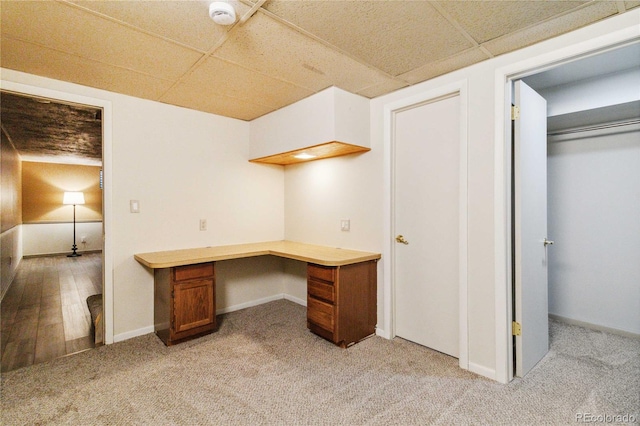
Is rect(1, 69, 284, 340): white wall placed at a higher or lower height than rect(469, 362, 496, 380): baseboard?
higher

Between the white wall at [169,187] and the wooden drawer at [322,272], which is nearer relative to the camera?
the wooden drawer at [322,272]

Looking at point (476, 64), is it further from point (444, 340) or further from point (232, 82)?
point (444, 340)

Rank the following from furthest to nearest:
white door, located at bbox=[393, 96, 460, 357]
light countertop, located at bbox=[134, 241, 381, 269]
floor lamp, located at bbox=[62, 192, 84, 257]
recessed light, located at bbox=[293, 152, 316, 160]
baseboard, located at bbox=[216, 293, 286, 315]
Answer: floor lamp, located at bbox=[62, 192, 84, 257] < baseboard, located at bbox=[216, 293, 286, 315] < recessed light, located at bbox=[293, 152, 316, 160] < light countertop, located at bbox=[134, 241, 381, 269] < white door, located at bbox=[393, 96, 460, 357]

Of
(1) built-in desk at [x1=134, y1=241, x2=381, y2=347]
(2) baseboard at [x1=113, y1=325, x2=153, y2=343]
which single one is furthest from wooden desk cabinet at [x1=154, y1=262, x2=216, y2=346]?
(2) baseboard at [x1=113, y1=325, x2=153, y2=343]

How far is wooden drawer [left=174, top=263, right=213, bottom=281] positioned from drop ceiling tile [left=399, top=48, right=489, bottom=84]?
236 cm

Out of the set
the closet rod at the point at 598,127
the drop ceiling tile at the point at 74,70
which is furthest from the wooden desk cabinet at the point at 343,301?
the closet rod at the point at 598,127

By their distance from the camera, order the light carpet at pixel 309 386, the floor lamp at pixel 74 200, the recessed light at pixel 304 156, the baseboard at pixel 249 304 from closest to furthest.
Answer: the light carpet at pixel 309 386 < the recessed light at pixel 304 156 < the baseboard at pixel 249 304 < the floor lamp at pixel 74 200

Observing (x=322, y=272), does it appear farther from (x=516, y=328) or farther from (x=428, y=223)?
(x=516, y=328)

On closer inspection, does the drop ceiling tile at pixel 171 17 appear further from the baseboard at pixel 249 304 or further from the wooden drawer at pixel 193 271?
the baseboard at pixel 249 304

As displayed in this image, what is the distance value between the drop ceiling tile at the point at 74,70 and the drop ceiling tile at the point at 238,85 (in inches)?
10.3

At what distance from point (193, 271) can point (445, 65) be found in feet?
8.72

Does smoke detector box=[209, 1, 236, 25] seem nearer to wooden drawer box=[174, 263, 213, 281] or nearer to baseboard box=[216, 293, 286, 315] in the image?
wooden drawer box=[174, 263, 213, 281]

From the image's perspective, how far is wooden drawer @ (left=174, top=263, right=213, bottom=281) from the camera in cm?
265

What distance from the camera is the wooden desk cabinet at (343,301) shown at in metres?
2.62
